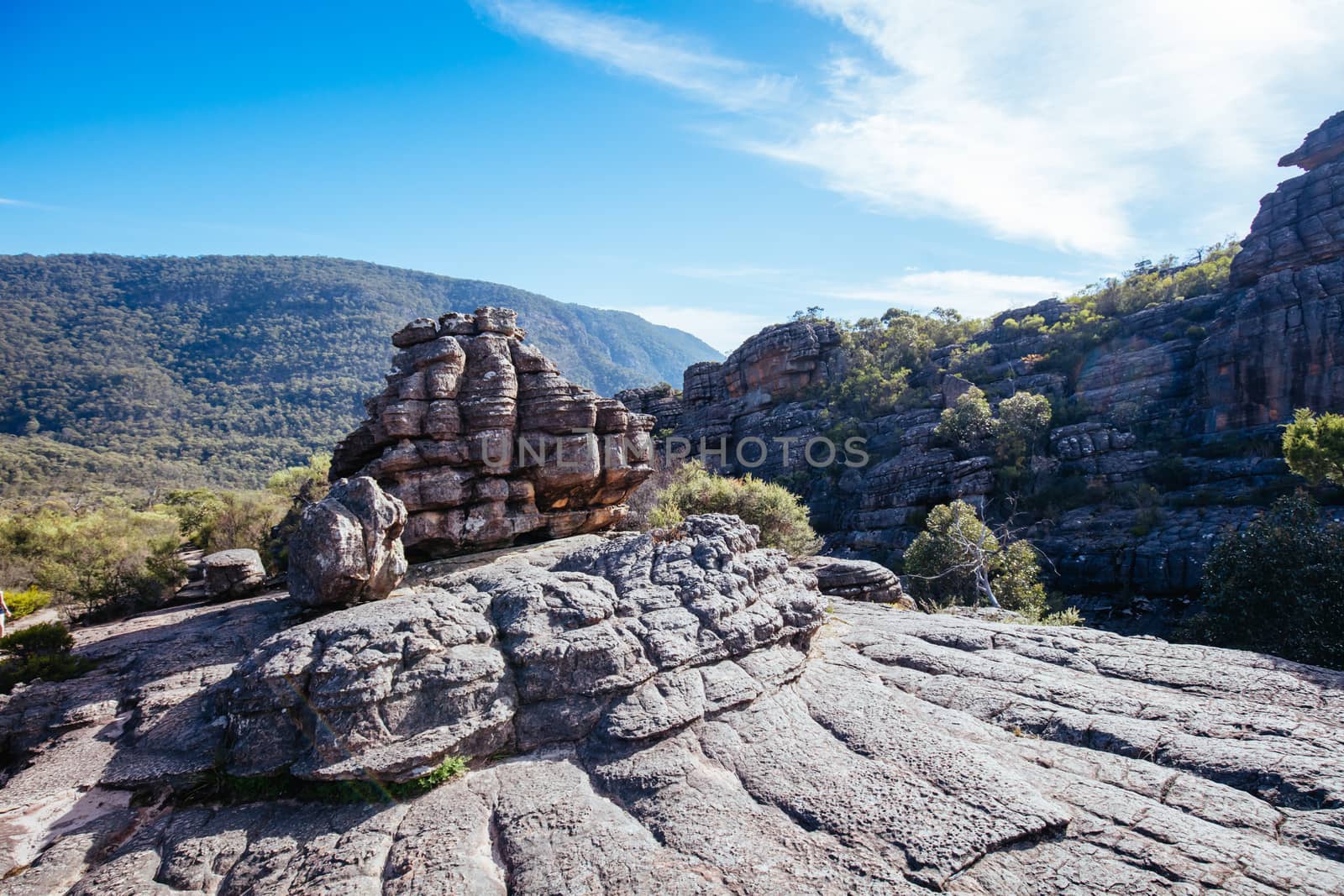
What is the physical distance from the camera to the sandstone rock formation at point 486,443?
18672 mm

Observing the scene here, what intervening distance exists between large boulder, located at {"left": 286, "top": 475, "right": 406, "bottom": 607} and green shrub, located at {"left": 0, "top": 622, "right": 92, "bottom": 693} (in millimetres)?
4096

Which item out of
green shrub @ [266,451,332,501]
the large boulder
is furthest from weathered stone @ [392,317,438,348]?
green shrub @ [266,451,332,501]

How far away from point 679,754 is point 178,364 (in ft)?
492

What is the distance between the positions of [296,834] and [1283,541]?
2466 cm

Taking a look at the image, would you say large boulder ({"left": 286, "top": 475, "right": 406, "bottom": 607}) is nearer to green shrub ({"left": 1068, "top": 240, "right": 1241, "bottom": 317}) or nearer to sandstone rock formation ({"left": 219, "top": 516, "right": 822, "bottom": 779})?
sandstone rock formation ({"left": 219, "top": 516, "right": 822, "bottom": 779})

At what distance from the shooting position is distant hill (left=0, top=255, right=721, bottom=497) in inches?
3265

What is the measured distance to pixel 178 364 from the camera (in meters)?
118

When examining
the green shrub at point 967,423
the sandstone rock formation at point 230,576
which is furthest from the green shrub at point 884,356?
the sandstone rock formation at point 230,576

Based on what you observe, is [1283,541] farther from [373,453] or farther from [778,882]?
[373,453]

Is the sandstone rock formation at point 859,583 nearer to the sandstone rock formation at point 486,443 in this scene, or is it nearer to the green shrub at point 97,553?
the sandstone rock formation at point 486,443

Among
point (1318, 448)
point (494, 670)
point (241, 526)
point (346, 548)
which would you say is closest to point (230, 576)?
point (346, 548)

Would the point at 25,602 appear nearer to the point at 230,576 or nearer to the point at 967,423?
the point at 230,576

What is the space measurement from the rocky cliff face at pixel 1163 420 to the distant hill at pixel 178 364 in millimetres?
82003

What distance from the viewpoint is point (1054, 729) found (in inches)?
343
